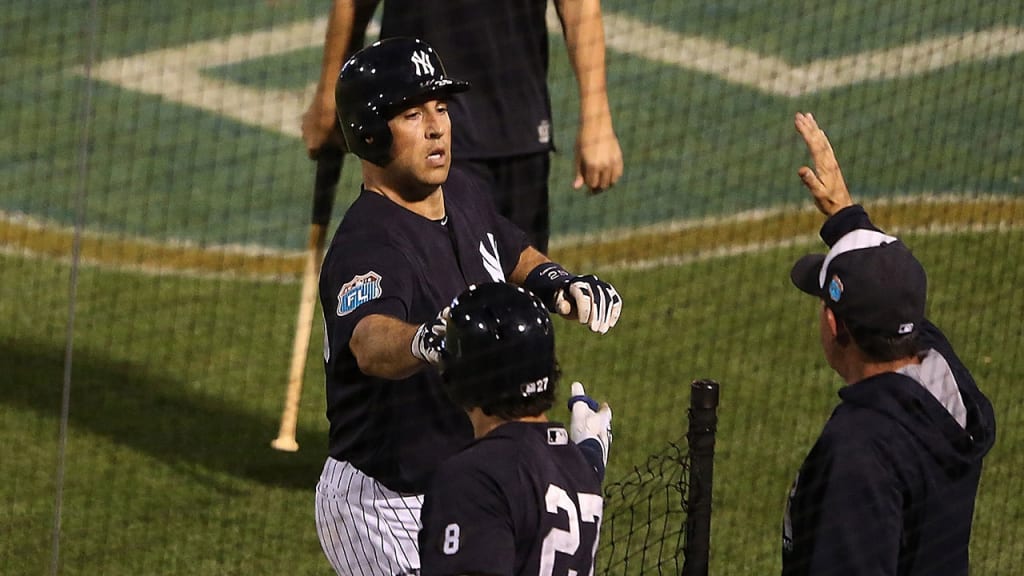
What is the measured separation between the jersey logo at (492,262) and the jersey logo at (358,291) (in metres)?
0.43

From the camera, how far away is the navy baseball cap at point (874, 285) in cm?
352

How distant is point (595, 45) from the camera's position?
584 cm

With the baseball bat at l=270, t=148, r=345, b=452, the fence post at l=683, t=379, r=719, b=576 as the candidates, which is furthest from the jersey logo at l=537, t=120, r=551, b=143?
the fence post at l=683, t=379, r=719, b=576

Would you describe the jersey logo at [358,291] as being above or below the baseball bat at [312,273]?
below

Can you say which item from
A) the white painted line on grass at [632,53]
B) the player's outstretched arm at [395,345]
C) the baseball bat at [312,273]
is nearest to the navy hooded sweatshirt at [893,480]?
the player's outstretched arm at [395,345]

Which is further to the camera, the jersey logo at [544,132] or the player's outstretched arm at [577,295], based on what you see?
the jersey logo at [544,132]

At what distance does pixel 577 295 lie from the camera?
13.5 feet

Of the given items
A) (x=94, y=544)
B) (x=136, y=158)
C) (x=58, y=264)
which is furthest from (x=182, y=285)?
(x=94, y=544)

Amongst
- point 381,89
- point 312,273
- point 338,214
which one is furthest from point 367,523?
point 338,214

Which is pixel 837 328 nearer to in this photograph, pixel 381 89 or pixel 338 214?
pixel 381 89

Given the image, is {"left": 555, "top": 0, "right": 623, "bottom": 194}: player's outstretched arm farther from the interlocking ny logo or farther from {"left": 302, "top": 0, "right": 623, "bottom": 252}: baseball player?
the interlocking ny logo

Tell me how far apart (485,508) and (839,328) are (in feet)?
2.66

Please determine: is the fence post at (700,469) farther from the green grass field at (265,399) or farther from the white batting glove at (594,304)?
the green grass field at (265,399)

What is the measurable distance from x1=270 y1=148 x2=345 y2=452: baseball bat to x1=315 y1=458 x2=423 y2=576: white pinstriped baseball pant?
2072 mm
